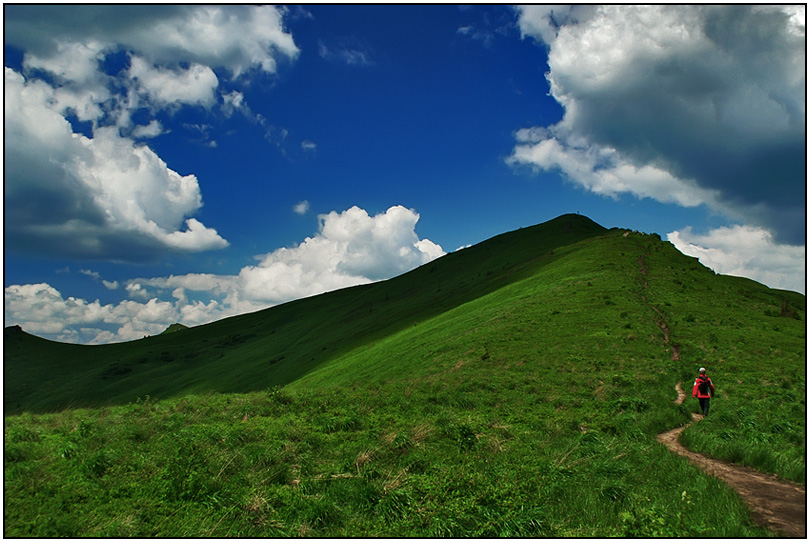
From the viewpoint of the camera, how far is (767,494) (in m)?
11.1

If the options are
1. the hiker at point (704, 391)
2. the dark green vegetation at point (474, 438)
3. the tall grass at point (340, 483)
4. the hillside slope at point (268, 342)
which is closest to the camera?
the tall grass at point (340, 483)

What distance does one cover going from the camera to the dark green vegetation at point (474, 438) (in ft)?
30.6

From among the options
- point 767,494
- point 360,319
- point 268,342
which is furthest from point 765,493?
point 268,342

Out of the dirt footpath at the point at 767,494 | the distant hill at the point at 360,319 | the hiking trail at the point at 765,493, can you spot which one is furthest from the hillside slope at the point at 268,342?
the dirt footpath at the point at 767,494

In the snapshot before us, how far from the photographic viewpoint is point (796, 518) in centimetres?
965

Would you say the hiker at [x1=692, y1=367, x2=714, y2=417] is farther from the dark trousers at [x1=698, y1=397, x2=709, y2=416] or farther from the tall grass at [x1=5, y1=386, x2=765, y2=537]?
the tall grass at [x1=5, y1=386, x2=765, y2=537]

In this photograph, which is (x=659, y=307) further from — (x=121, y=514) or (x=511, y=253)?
(x=511, y=253)

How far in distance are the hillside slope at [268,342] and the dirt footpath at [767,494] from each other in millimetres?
52185

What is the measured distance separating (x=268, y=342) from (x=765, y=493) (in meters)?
104

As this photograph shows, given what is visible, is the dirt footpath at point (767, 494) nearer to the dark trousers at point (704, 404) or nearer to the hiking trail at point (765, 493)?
the hiking trail at point (765, 493)

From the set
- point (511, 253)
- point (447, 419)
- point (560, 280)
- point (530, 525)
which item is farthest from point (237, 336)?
point (530, 525)

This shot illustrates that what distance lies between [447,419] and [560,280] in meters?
40.6

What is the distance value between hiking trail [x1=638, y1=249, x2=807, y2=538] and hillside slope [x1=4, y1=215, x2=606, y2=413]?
5184cm

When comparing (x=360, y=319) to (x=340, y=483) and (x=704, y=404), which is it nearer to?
(x=704, y=404)
